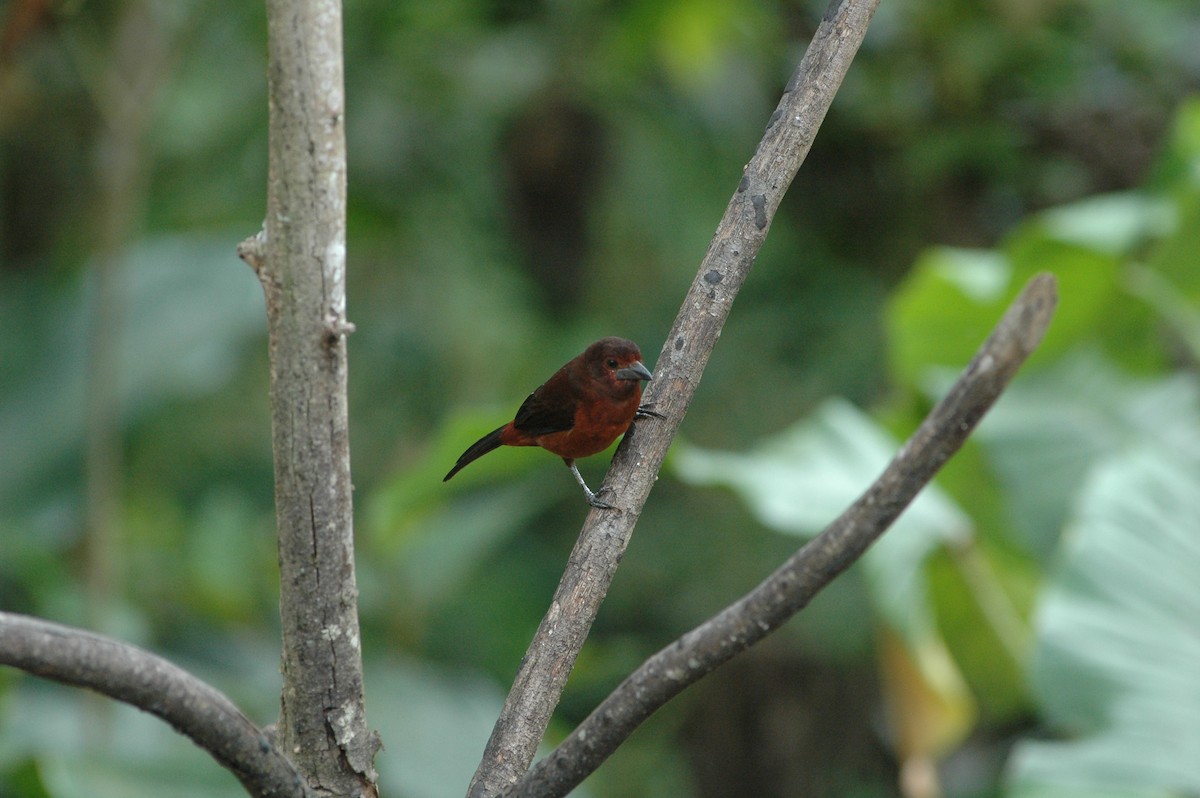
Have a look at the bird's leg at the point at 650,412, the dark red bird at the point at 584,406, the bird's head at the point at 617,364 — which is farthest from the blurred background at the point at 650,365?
the bird's leg at the point at 650,412

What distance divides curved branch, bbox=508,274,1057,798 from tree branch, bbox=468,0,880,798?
0.61 feet

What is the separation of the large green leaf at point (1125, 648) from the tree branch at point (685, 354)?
1.81 meters

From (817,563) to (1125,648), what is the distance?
224 centimetres

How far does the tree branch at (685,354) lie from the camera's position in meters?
→ 1.30

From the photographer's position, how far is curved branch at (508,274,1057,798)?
35.3 inches

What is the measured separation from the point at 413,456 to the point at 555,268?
1177mm

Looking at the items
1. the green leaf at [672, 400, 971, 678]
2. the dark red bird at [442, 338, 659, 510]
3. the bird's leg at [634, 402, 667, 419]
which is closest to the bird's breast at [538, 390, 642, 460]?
the dark red bird at [442, 338, 659, 510]

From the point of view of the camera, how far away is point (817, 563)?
981 millimetres

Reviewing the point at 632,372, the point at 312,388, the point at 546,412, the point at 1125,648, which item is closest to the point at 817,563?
the point at 312,388

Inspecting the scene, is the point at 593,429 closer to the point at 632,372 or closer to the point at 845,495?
the point at 632,372

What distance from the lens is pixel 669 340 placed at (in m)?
1.52

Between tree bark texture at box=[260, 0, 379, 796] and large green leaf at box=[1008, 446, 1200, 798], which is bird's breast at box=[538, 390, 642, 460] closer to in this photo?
tree bark texture at box=[260, 0, 379, 796]

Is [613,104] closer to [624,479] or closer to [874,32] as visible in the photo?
[874,32]

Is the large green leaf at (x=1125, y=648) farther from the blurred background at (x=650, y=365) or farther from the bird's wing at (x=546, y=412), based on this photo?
the bird's wing at (x=546, y=412)
